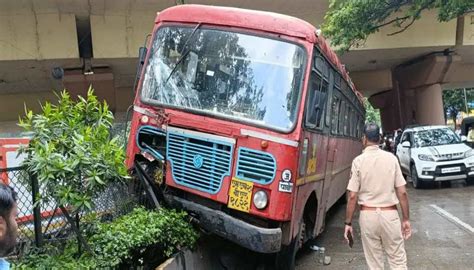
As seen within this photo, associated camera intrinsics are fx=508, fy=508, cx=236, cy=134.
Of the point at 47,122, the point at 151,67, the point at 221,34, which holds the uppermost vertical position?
the point at 221,34

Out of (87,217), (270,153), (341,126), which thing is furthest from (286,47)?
(341,126)

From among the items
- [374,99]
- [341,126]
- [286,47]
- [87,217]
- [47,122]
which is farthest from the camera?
[374,99]

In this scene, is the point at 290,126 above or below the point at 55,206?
above

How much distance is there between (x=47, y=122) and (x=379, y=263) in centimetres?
352

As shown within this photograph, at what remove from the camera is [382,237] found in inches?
203

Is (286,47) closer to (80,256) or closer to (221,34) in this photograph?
(221,34)

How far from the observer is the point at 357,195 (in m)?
5.31

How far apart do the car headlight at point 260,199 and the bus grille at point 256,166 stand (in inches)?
4.6

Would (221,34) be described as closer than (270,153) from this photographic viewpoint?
No

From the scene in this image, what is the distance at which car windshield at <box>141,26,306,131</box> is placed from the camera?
220 inches

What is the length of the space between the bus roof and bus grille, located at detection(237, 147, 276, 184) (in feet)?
4.64

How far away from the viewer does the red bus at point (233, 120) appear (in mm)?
5379

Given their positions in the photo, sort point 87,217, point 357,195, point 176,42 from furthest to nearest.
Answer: point 176,42
point 357,195
point 87,217

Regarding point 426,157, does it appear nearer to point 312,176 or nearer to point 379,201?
point 312,176
